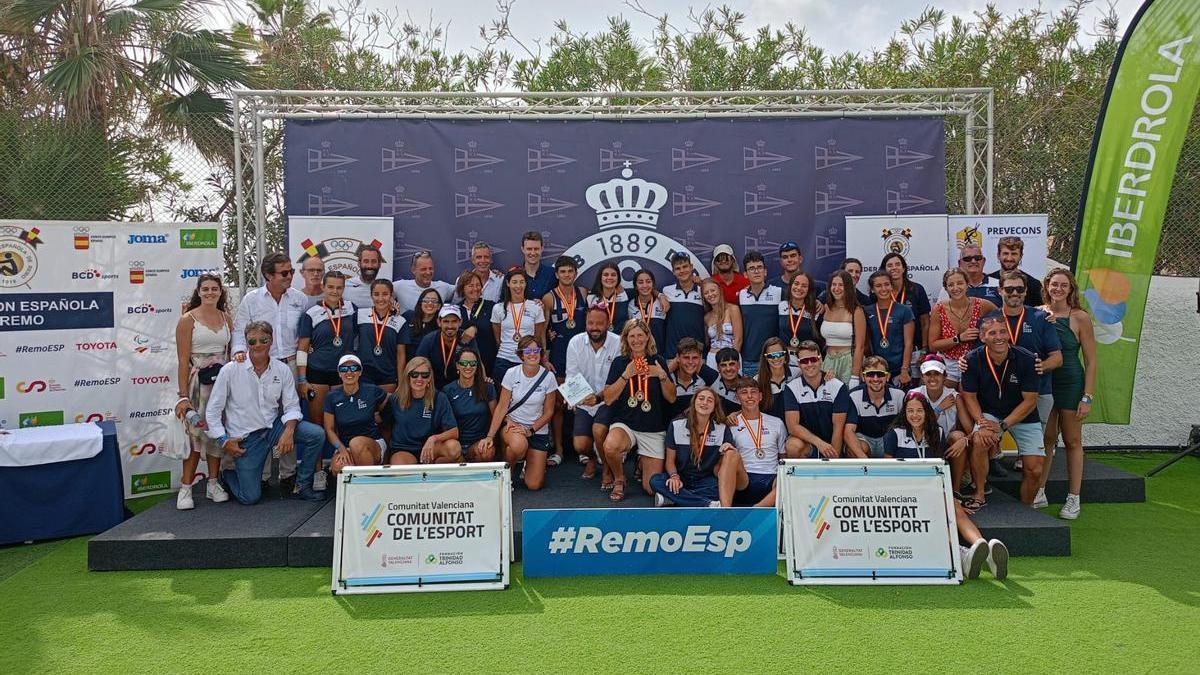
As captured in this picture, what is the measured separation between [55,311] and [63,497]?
62.5 inches

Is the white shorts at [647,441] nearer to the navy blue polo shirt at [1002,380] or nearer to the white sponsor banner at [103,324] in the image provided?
the navy blue polo shirt at [1002,380]

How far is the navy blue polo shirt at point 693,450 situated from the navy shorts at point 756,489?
0.23 meters

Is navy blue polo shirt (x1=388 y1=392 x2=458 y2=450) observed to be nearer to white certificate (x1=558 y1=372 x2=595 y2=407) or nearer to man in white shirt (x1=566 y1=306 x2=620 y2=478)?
white certificate (x1=558 y1=372 x2=595 y2=407)

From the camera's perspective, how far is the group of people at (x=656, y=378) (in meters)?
5.53

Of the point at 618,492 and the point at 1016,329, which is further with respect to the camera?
the point at 1016,329

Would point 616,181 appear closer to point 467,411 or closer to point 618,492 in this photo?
point 467,411

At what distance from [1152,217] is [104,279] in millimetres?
8417

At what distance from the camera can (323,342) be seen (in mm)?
6137

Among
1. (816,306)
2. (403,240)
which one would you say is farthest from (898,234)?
(403,240)

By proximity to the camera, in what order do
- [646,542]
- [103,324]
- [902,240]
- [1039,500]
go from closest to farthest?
[646,542] < [1039,500] < [103,324] < [902,240]

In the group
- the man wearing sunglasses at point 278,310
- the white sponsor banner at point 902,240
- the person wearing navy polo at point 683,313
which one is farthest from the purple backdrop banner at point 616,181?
the man wearing sunglasses at point 278,310

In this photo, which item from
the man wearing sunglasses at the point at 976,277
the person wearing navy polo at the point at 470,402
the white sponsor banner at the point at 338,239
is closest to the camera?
the person wearing navy polo at the point at 470,402

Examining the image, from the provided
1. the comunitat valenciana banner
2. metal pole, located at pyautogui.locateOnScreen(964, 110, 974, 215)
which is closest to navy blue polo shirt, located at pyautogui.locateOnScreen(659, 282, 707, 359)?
metal pole, located at pyautogui.locateOnScreen(964, 110, 974, 215)

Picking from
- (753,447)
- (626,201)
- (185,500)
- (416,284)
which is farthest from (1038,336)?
(185,500)
